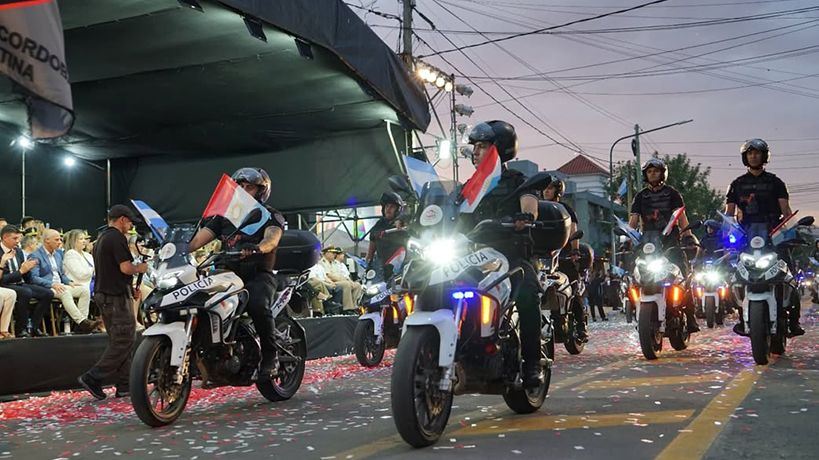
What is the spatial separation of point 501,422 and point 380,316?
204 inches

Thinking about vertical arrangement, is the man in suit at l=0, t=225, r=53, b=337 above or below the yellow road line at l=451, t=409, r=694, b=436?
above

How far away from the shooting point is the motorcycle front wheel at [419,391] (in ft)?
14.7

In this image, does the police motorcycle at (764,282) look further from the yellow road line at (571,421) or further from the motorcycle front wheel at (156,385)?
the motorcycle front wheel at (156,385)

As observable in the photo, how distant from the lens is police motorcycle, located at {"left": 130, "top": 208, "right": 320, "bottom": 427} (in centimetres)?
596

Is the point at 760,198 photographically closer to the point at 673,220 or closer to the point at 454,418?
the point at 673,220

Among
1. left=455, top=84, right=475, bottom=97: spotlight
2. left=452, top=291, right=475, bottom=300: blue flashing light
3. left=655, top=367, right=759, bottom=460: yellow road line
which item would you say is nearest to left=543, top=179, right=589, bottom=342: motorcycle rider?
left=655, top=367, right=759, bottom=460: yellow road line

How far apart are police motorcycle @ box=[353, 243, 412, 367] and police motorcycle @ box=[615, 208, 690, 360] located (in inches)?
105

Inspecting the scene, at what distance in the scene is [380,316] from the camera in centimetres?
1060

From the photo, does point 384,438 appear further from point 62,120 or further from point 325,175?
point 325,175

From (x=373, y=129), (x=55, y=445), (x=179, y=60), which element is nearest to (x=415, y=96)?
(x=373, y=129)

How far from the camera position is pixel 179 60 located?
42.1 ft

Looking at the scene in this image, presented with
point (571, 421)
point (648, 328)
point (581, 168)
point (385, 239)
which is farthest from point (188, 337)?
point (581, 168)

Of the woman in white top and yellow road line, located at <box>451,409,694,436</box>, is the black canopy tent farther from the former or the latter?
yellow road line, located at <box>451,409,694,436</box>

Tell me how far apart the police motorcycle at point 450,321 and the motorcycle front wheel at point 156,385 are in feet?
6.32
